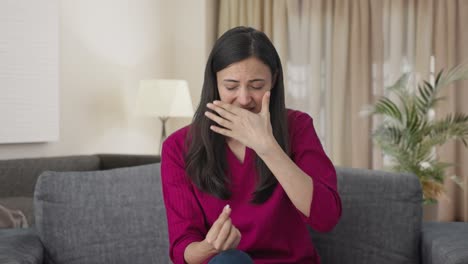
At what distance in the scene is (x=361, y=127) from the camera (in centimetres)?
580

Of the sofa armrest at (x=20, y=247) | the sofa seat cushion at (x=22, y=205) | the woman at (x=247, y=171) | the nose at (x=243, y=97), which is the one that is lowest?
the sofa seat cushion at (x=22, y=205)

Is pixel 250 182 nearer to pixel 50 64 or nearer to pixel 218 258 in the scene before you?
pixel 218 258

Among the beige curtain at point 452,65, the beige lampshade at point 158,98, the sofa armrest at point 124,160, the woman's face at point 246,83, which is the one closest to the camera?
the woman's face at point 246,83

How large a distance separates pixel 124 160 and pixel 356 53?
2.26m

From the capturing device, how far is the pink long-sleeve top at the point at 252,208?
6.59ft

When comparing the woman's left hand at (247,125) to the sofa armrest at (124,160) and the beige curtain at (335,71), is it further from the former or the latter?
the beige curtain at (335,71)

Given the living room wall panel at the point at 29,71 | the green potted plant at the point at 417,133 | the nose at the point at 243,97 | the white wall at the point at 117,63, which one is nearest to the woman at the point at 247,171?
the nose at the point at 243,97

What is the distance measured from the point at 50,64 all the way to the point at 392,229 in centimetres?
277

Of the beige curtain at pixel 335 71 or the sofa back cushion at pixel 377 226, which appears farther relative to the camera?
the beige curtain at pixel 335 71

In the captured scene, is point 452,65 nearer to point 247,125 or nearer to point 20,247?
point 247,125

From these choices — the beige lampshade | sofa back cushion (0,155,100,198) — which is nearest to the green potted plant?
the beige lampshade

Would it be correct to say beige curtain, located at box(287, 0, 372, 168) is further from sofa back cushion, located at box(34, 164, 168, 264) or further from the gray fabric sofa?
sofa back cushion, located at box(34, 164, 168, 264)

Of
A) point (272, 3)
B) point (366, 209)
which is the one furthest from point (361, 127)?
point (366, 209)

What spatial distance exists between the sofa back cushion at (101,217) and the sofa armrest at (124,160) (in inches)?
77.0
